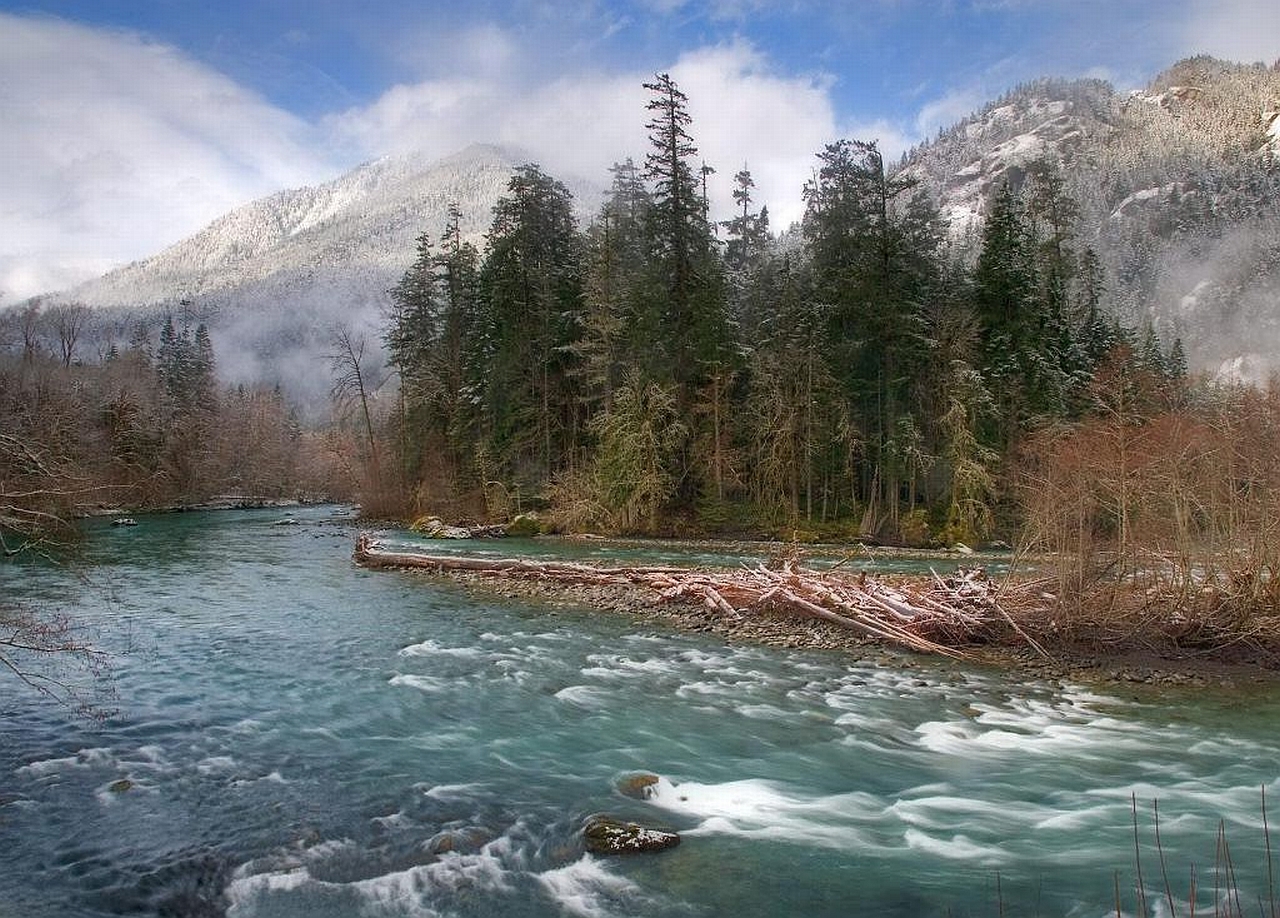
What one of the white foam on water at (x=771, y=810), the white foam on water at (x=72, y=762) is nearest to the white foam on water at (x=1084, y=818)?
the white foam on water at (x=771, y=810)

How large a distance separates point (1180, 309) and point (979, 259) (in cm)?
12858

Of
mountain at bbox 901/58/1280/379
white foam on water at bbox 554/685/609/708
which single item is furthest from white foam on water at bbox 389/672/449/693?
mountain at bbox 901/58/1280/379

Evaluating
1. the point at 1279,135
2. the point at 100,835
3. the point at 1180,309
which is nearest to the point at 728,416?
the point at 100,835

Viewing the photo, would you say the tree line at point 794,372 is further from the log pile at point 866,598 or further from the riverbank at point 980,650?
the riverbank at point 980,650

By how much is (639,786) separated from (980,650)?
26.2ft

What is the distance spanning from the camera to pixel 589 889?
19.0 ft

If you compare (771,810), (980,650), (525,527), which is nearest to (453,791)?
(771,810)

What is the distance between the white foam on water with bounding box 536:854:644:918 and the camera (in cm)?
552

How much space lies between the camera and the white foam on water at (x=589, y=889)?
5.52m

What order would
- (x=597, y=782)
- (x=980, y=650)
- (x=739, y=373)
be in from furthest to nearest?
(x=739, y=373)
(x=980, y=650)
(x=597, y=782)

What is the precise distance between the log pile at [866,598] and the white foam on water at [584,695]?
17.2 ft

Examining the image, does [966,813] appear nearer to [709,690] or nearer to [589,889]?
[589,889]

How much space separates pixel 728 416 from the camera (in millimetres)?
34750

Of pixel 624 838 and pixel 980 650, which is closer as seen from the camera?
pixel 624 838
